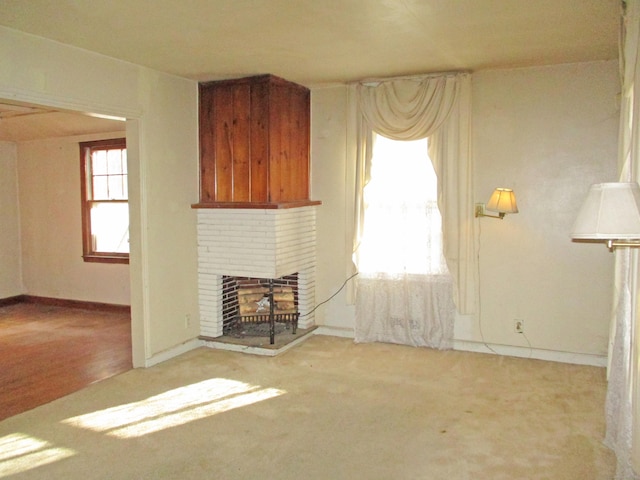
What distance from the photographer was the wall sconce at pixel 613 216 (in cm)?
199

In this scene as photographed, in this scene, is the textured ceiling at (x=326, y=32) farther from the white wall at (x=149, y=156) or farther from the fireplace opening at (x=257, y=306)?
the fireplace opening at (x=257, y=306)

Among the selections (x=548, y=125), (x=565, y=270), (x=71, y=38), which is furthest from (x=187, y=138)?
(x=565, y=270)

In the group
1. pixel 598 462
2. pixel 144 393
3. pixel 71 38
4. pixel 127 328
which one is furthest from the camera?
pixel 127 328

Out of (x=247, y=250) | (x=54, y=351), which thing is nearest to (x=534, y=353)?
(x=247, y=250)

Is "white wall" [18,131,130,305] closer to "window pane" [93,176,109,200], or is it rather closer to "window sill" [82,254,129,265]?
"window sill" [82,254,129,265]

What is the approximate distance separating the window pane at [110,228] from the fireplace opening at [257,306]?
2305 millimetres

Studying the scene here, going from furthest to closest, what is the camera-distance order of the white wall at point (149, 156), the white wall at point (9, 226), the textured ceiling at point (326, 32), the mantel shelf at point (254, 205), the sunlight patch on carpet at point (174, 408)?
the white wall at point (9, 226)
the mantel shelf at point (254, 205)
the white wall at point (149, 156)
the sunlight patch on carpet at point (174, 408)
the textured ceiling at point (326, 32)

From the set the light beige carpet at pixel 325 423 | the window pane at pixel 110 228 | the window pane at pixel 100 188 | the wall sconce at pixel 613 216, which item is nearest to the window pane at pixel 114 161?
the window pane at pixel 100 188

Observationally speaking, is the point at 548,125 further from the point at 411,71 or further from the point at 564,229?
the point at 411,71

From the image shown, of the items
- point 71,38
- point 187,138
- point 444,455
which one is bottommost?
point 444,455

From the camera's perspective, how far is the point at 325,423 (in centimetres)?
336

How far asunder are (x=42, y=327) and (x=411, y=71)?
4937 millimetres

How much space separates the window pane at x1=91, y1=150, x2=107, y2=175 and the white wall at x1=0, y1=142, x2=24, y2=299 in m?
1.40

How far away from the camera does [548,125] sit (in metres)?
4.45
